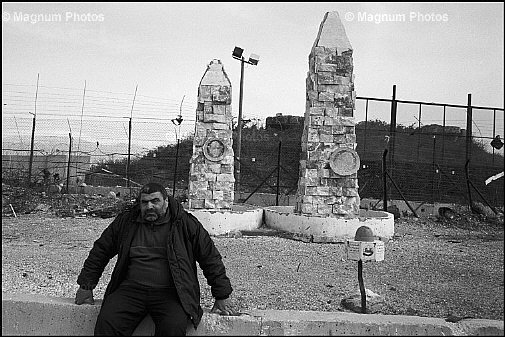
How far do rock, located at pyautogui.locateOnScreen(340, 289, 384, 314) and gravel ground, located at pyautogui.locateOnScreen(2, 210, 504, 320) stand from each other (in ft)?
0.24

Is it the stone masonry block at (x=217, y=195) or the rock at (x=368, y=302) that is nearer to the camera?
the rock at (x=368, y=302)

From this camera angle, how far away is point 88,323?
397cm

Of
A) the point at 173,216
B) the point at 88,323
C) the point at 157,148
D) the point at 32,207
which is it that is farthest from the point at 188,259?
the point at 157,148

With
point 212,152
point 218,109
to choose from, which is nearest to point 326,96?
point 218,109

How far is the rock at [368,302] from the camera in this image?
16.2ft

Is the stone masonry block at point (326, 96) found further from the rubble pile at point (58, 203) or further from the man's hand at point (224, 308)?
the man's hand at point (224, 308)

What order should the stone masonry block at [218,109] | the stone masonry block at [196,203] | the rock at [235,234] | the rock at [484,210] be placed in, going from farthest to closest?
the rock at [484,210]
the stone masonry block at [218,109]
the stone masonry block at [196,203]
the rock at [235,234]

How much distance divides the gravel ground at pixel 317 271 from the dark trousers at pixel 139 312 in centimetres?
134

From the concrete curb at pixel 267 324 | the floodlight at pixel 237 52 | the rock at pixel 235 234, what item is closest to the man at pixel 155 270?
the concrete curb at pixel 267 324

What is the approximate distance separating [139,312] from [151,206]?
0.79 meters

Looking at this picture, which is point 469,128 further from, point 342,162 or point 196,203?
point 196,203

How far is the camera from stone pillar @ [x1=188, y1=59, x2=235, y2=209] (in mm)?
11086

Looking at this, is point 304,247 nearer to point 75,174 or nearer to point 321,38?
point 321,38

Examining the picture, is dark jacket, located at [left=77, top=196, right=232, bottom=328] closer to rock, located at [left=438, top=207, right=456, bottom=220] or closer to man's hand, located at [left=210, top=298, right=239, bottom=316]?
man's hand, located at [left=210, top=298, right=239, bottom=316]
